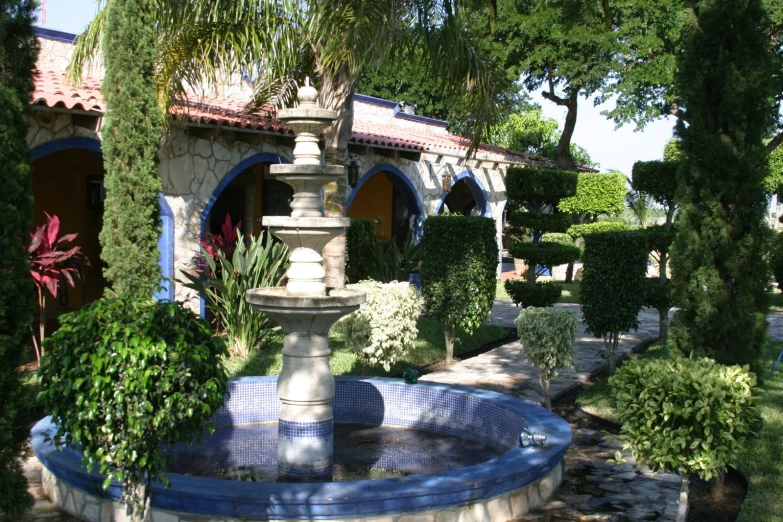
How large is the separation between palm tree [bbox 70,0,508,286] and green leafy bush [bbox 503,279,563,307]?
397 cm

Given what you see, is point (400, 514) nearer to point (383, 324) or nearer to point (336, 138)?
point (383, 324)

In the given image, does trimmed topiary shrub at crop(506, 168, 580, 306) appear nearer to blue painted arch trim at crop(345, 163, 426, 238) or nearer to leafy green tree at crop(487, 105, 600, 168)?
blue painted arch trim at crop(345, 163, 426, 238)

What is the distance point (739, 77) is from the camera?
6.32m

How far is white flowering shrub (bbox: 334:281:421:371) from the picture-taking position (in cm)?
927

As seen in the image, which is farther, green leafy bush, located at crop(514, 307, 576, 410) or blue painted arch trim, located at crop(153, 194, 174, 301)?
blue painted arch trim, located at crop(153, 194, 174, 301)

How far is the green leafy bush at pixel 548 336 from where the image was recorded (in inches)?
337

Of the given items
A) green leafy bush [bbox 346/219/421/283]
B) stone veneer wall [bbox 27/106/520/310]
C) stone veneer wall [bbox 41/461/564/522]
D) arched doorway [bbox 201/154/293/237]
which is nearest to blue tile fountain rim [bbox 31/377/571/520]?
stone veneer wall [bbox 41/461/564/522]

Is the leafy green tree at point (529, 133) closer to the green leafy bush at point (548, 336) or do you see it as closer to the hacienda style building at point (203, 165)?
the hacienda style building at point (203, 165)

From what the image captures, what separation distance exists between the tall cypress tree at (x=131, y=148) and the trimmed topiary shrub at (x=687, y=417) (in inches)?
220

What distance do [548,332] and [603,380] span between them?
2.32m

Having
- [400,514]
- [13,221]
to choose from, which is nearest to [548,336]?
[400,514]

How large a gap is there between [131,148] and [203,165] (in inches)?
135

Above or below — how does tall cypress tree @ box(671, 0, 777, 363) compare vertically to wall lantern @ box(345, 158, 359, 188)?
below

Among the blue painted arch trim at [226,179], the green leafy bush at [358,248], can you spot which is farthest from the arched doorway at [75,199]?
the green leafy bush at [358,248]
